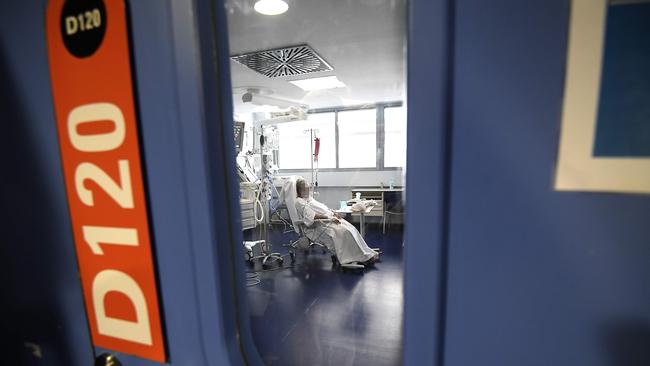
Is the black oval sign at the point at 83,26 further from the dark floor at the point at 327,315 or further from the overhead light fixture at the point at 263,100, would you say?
the overhead light fixture at the point at 263,100

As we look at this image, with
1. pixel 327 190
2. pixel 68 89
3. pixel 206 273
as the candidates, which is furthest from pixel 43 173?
pixel 327 190

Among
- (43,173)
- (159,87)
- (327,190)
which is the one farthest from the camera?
(327,190)

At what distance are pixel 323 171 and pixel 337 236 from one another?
2.34 m

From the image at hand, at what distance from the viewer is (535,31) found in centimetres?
37

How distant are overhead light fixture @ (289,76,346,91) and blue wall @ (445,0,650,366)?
3126 millimetres

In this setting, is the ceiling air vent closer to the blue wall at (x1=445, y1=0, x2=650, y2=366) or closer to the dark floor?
the blue wall at (x1=445, y1=0, x2=650, y2=366)

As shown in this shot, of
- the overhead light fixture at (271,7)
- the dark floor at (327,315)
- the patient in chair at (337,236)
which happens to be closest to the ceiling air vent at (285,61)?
the overhead light fixture at (271,7)

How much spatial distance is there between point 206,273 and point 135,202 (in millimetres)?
257

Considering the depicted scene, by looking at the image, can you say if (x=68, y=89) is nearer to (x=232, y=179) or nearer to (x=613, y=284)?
(x=232, y=179)

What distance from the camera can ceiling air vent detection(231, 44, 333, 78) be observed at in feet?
8.00

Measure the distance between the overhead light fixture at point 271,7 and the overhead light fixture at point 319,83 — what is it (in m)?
1.49

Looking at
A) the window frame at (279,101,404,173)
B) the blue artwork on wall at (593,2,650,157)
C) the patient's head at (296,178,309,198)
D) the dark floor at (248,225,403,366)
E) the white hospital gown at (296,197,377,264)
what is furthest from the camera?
the window frame at (279,101,404,173)

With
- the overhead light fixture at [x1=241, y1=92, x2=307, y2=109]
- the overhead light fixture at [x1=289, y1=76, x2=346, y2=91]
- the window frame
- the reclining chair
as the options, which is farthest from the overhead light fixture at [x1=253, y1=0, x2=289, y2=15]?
the window frame

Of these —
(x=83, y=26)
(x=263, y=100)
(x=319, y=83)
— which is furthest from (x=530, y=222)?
(x=263, y=100)
